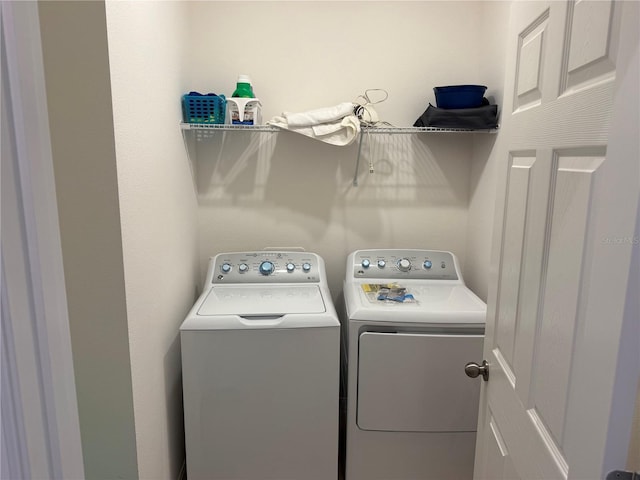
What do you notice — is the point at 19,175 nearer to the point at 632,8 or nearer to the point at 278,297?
the point at 632,8

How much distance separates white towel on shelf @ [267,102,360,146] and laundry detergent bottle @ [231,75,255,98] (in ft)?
0.60

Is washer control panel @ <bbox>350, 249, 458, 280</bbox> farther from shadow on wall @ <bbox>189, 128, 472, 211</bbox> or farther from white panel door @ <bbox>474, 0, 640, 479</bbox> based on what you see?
white panel door @ <bbox>474, 0, 640, 479</bbox>

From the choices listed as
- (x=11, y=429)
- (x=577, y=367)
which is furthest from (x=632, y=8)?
(x=11, y=429)

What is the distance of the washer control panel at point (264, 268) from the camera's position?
2.15 meters

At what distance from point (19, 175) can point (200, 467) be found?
1620mm

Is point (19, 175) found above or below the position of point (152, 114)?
below

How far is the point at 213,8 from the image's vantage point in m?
2.20

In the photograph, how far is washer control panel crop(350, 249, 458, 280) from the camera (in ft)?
7.28

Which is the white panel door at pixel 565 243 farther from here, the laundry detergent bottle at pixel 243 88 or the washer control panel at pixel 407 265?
the laundry detergent bottle at pixel 243 88

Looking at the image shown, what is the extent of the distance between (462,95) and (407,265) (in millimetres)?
852

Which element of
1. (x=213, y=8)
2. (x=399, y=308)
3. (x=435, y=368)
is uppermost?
(x=213, y=8)

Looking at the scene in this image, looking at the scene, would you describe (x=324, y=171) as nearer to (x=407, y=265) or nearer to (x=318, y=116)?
(x=318, y=116)

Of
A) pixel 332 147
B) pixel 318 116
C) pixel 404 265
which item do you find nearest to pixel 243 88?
pixel 318 116

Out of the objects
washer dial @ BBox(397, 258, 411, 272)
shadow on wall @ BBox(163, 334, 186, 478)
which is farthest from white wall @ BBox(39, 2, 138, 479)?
washer dial @ BBox(397, 258, 411, 272)
